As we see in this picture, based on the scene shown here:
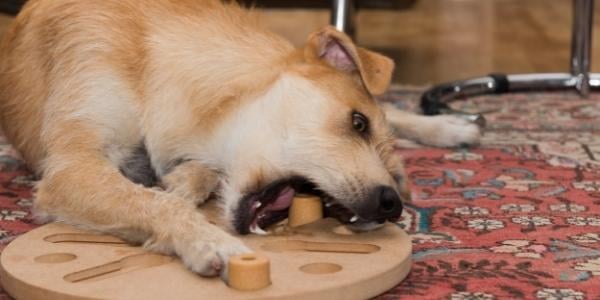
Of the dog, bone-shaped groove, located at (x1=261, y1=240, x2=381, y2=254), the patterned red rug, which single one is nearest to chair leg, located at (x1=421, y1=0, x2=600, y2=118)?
the patterned red rug

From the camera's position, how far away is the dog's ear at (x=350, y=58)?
6.80 ft

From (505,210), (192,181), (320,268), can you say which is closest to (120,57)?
(192,181)

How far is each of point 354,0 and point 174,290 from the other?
3080 mm

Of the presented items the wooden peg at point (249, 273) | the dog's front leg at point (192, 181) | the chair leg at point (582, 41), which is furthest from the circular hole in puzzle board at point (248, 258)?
the chair leg at point (582, 41)

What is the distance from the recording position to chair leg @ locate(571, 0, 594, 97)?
11.8 ft

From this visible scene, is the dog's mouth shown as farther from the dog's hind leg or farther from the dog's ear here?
the dog's hind leg

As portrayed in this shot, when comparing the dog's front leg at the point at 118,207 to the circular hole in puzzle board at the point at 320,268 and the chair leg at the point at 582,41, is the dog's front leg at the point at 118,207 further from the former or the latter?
the chair leg at the point at 582,41

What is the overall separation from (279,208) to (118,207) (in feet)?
1.10

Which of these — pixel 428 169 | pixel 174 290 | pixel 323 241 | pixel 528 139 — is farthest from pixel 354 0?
pixel 174 290

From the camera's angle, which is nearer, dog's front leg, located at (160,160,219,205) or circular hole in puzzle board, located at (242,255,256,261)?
circular hole in puzzle board, located at (242,255,256,261)

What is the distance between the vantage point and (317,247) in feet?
6.07

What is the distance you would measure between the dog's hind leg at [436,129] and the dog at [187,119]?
0.79 metres

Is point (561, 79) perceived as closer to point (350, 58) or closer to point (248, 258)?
point (350, 58)

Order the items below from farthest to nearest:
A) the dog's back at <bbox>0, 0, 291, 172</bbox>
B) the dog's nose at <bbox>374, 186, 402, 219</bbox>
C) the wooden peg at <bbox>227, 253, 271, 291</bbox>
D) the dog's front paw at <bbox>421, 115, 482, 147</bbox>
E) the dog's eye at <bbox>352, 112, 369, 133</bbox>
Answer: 1. the dog's front paw at <bbox>421, 115, 482, 147</bbox>
2. the dog's back at <bbox>0, 0, 291, 172</bbox>
3. the dog's eye at <bbox>352, 112, 369, 133</bbox>
4. the dog's nose at <bbox>374, 186, 402, 219</bbox>
5. the wooden peg at <bbox>227, 253, 271, 291</bbox>
